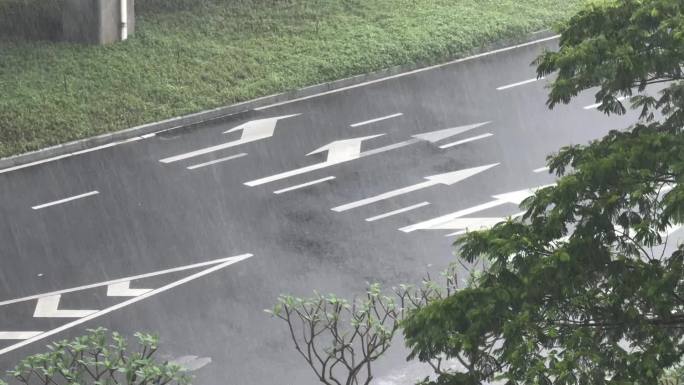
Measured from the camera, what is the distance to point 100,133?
806 inches

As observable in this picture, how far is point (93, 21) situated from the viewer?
932 inches

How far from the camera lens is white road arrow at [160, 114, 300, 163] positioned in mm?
19891

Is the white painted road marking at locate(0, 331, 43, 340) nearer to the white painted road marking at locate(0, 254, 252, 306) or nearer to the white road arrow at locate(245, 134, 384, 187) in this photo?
the white painted road marking at locate(0, 254, 252, 306)

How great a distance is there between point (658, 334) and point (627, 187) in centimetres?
97

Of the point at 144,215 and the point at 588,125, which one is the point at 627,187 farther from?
the point at 588,125

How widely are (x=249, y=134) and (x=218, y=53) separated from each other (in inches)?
139

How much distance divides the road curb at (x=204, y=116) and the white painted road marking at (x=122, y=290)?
5053 mm

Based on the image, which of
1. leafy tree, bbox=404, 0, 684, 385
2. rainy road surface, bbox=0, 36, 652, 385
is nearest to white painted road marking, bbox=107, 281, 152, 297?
rainy road surface, bbox=0, 36, 652, 385

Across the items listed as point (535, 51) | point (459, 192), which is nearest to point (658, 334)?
point (459, 192)

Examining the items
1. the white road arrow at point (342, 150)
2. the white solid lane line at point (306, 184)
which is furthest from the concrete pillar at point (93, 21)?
the white solid lane line at point (306, 184)

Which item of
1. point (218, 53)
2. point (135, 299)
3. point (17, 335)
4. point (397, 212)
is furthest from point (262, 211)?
point (218, 53)

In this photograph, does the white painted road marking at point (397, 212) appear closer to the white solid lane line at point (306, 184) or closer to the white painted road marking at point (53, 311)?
the white solid lane line at point (306, 184)

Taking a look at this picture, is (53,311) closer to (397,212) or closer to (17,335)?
(17,335)

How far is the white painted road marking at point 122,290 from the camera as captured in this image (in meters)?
15.1
